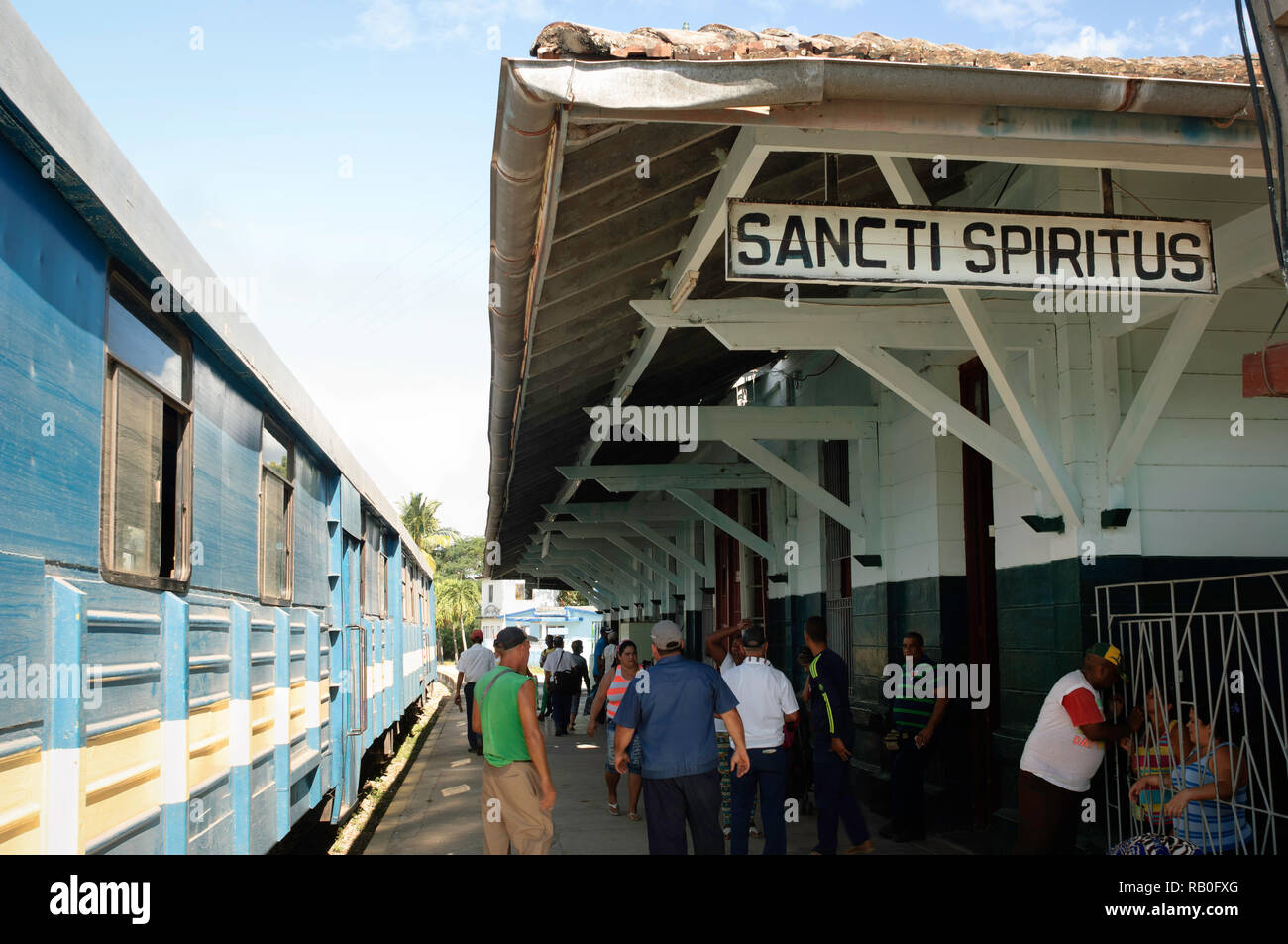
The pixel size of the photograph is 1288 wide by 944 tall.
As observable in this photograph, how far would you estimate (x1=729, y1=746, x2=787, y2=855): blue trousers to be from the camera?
694 cm

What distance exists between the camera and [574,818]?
10219 millimetres

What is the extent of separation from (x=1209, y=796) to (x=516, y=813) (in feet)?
10.3

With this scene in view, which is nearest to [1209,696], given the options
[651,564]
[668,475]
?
[668,475]

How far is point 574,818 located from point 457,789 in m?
2.13

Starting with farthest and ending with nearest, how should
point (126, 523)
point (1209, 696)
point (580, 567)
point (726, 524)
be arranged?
point (580, 567) → point (726, 524) → point (1209, 696) → point (126, 523)

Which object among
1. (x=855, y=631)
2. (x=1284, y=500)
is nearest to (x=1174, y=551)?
(x=1284, y=500)

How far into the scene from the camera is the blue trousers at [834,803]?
7.70m

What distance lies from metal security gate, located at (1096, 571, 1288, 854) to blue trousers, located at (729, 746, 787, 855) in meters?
1.84

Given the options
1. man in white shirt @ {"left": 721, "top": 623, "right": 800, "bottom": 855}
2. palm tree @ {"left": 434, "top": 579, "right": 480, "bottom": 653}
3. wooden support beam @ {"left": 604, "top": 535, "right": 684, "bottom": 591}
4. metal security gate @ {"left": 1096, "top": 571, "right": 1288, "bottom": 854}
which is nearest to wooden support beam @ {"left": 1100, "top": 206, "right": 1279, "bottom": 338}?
metal security gate @ {"left": 1096, "top": 571, "right": 1288, "bottom": 854}

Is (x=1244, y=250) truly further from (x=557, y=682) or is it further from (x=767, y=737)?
(x=557, y=682)

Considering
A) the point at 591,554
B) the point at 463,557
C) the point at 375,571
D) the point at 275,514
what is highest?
the point at 463,557

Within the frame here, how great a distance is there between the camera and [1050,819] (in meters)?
5.84
